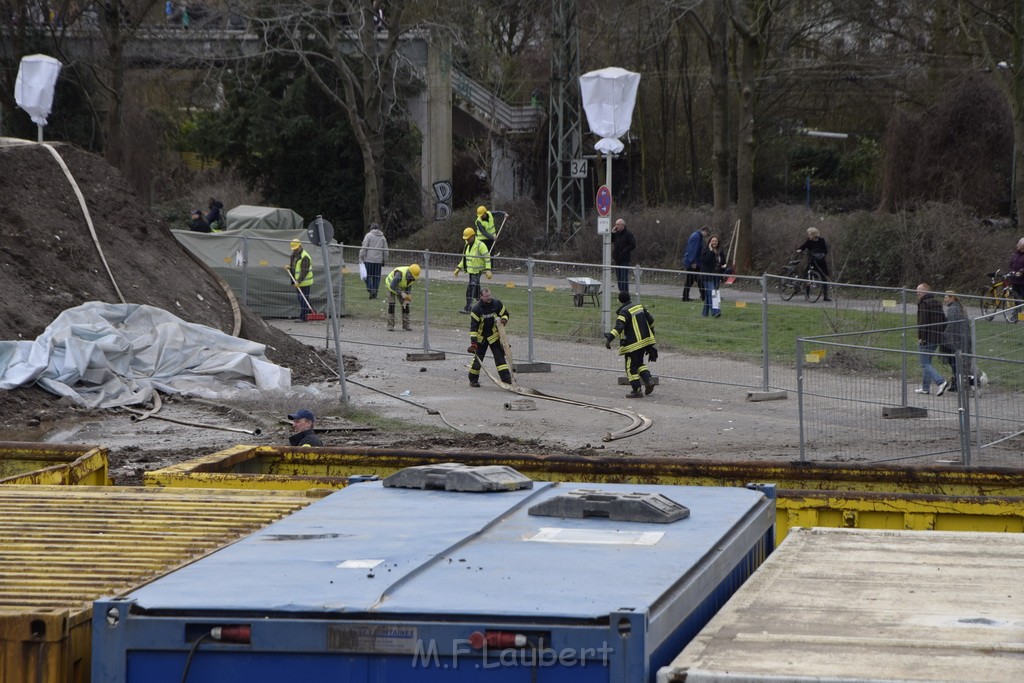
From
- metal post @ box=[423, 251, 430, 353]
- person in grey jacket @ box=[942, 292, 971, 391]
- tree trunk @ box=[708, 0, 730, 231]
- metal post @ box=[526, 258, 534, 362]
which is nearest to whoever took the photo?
person in grey jacket @ box=[942, 292, 971, 391]

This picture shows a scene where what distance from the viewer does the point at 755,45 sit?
3003 centimetres

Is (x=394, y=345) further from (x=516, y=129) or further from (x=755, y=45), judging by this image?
(x=516, y=129)

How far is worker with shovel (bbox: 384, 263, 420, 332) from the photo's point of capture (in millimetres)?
21031

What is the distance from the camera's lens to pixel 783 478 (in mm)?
7586

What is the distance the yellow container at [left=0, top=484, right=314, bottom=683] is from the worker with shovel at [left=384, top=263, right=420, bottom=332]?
15.4 metres

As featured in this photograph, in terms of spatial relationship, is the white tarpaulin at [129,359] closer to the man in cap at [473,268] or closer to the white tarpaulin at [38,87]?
the man in cap at [473,268]

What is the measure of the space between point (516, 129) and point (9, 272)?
30.6 meters

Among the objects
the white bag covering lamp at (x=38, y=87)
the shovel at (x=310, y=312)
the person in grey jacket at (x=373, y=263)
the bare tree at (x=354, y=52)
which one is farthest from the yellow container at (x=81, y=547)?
the bare tree at (x=354, y=52)

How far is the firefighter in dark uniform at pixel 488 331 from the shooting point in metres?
16.8

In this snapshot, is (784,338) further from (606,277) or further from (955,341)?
(955,341)

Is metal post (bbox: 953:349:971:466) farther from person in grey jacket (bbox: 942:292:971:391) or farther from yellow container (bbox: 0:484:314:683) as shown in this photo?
yellow container (bbox: 0:484:314:683)

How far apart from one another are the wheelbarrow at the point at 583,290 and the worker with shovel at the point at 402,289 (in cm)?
269

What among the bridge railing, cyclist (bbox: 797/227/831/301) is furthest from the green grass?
the bridge railing

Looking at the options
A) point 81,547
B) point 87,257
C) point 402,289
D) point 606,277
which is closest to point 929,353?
point 606,277
